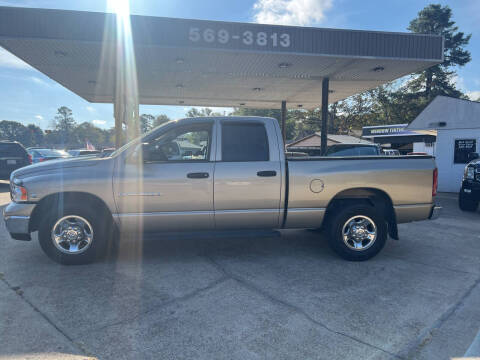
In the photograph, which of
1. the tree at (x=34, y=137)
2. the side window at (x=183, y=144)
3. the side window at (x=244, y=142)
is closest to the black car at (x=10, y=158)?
the side window at (x=183, y=144)

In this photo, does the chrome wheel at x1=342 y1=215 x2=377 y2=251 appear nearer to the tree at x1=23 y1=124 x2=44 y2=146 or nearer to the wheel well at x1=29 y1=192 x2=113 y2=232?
the wheel well at x1=29 y1=192 x2=113 y2=232

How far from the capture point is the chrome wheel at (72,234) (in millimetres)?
3994

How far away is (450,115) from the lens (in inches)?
468

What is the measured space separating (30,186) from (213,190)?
7.58 feet

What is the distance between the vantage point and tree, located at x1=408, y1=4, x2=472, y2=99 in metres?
37.2

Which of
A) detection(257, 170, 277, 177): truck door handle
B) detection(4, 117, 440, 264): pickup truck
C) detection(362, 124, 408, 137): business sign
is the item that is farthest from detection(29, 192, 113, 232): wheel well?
detection(362, 124, 408, 137): business sign

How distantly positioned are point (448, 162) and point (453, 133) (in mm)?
1120

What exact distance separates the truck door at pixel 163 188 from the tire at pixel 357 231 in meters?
1.76

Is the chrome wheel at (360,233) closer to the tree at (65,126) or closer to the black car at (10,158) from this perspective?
the black car at (10,158)

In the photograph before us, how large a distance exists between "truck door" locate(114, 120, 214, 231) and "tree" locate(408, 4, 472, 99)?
4134cm

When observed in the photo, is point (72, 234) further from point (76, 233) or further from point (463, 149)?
point (463, 149)

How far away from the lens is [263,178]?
4137 mm

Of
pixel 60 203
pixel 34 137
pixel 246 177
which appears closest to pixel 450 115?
pixel 246 177

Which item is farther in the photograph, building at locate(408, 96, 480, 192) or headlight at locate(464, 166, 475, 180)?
building at locate(408, 96, 480, 192)
